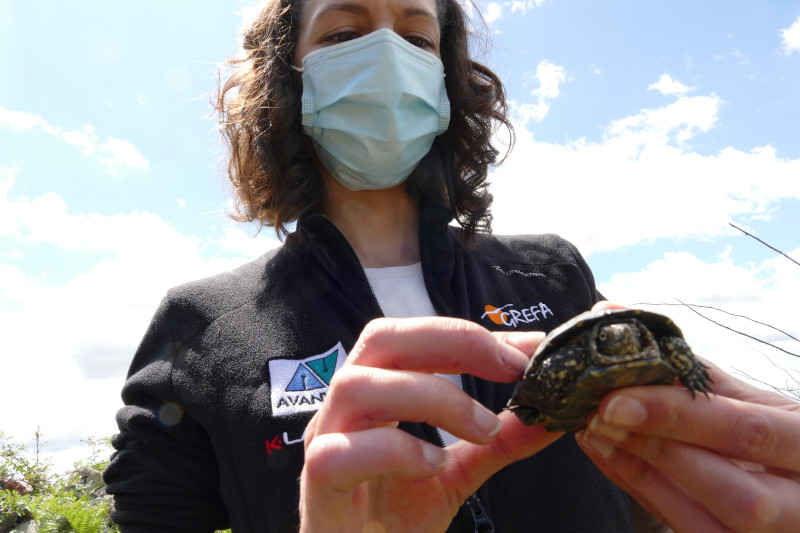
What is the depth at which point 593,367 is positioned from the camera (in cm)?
211

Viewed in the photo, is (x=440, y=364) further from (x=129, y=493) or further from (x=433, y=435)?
(x=129, y=493)

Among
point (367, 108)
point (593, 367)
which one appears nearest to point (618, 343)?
point (593, 367)

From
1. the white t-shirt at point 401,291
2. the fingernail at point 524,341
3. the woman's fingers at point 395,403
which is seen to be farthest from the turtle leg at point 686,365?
the white t-shirt at point 401,291

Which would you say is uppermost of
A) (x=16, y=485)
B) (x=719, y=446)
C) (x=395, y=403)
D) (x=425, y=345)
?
(x=425, y=345)

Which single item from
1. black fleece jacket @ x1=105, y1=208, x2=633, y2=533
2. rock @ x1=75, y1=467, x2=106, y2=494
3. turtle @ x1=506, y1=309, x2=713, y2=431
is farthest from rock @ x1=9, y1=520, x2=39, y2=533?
turtle @ x1=506, y1=309, x2=713, y2=431

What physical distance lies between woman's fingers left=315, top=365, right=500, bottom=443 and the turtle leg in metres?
0.93

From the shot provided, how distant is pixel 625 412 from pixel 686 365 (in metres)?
0.47

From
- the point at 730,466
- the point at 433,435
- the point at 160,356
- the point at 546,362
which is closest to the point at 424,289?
the point at 433,435

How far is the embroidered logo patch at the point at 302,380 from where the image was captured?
279 cm

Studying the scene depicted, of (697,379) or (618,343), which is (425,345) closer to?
(618,343)

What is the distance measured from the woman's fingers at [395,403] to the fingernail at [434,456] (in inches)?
3.4

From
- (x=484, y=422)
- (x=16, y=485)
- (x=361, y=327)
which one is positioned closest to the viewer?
(x=484, y=422)

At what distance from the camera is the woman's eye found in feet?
13.4

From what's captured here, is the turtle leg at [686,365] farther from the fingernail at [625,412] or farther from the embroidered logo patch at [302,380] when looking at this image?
the embroidered logo patch at [302,380]
